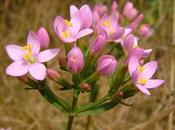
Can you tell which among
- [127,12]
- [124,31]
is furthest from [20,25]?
[124,31]

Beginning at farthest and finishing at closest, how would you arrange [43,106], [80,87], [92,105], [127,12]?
[43,106]
[127,12]
[92,105]
[80,87]

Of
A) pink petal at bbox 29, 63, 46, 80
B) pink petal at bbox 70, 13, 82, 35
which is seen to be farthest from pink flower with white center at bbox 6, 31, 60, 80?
pink petal at bbox 70, 13, 82, 35

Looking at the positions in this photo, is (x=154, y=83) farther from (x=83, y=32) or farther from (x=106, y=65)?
(x=83, y=32)

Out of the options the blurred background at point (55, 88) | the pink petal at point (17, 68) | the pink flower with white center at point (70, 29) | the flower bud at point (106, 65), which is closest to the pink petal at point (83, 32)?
the pink flower with white center at point (70, 29)

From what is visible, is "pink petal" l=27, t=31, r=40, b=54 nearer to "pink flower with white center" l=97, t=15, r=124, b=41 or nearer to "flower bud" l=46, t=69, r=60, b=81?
"flower bud" l=46, t=69, r=60, b=81

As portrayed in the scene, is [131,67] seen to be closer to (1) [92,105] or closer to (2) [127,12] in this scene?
(1) [92,105]

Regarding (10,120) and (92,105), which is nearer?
(92,105)
